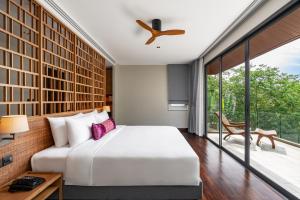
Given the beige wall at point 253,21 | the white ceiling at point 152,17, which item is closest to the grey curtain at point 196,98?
the white ceiling at point 152,17

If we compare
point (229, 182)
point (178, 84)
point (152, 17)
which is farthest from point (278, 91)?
point (178, 84)

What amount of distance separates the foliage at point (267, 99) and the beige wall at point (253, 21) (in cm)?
59

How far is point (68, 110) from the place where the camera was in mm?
3314

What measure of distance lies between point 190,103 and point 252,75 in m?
3.36

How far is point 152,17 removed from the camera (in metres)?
3.03

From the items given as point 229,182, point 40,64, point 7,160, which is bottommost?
point 229,182

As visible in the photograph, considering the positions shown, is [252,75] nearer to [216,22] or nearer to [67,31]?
[216,22]

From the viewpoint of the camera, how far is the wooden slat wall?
78.2 inches

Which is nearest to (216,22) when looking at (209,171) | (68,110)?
(209,171)

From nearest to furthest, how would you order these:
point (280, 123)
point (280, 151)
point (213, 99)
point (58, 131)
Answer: point (58, 131)
point (280, 123)
point (280, 151)
point (213, 99)

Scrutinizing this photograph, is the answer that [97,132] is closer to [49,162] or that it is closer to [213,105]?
[49,162]

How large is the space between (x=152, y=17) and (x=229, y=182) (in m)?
2.80

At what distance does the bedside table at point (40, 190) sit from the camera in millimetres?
1524

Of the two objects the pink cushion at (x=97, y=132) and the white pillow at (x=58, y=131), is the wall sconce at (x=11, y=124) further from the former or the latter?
the pink cushion at (x=97, y=132)
